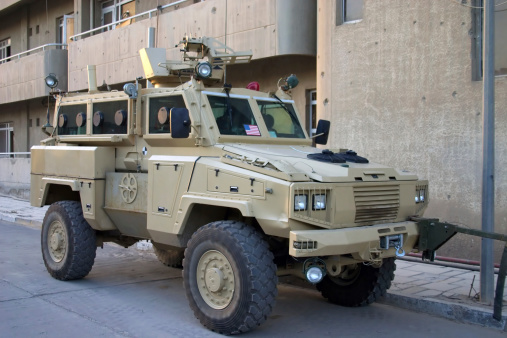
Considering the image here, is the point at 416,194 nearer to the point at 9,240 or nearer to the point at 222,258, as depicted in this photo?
the point at 222,258

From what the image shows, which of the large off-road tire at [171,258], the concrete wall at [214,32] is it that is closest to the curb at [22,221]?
the concrete wall at [214,32]

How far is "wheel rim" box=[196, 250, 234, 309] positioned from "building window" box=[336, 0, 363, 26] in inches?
241

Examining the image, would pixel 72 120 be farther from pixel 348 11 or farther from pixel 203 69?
pixel 348 11

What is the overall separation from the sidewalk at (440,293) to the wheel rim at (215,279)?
235cm

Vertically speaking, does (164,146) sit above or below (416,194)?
above

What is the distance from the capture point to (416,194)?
19.7 feet

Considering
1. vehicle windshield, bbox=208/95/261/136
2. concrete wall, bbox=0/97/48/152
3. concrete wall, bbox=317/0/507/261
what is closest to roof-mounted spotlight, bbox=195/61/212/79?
vehicle windshield, bbox=208/95/261/136

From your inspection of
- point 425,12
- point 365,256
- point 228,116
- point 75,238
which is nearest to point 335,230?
point 365,256

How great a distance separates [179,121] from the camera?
5.91m

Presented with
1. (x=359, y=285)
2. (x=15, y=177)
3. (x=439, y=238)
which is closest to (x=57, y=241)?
(x=359, y=285)

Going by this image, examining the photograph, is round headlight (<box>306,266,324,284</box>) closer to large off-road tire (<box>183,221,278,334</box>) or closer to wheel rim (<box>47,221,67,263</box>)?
large off-road tire (<box>183,221,278,334</box>)

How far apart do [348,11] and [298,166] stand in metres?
5.60

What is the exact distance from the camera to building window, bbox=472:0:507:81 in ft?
27.5

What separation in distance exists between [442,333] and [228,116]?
320 cm
